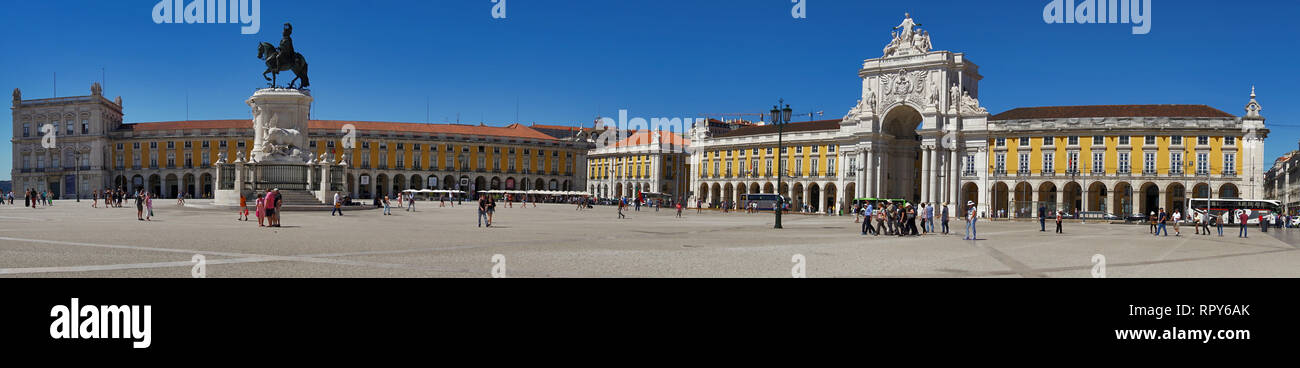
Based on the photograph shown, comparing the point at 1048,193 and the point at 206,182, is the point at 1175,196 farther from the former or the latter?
the point at 206,182

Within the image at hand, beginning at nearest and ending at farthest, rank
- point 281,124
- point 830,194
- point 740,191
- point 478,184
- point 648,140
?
point 281,124, point 830,194, point 740,191, point 648,140, point 478,184

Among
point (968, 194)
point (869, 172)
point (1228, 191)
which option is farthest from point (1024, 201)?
point (1228, 191)

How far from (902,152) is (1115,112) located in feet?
55.2

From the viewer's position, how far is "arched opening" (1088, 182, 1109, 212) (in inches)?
2451

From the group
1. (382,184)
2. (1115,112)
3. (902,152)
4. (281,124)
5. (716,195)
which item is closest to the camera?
(281,124)

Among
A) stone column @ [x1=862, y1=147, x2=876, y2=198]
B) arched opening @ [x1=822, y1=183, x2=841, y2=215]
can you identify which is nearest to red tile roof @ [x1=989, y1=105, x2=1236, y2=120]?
stone column @ [x1=862, y1=147, x2=876, y2=198]

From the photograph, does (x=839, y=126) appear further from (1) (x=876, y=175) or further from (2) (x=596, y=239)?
(2) (x=596, y=239)

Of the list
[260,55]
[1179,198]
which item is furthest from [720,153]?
[260,55]

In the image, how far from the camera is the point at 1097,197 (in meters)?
62.8

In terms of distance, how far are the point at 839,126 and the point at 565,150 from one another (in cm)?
4547

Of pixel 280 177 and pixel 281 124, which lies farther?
pixel 281 124

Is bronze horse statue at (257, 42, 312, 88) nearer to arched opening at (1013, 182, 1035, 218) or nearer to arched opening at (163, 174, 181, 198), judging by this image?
arched opening at (1013, 182, 1035, 218)

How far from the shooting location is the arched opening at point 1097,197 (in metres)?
62.2

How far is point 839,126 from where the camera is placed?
75.1m
